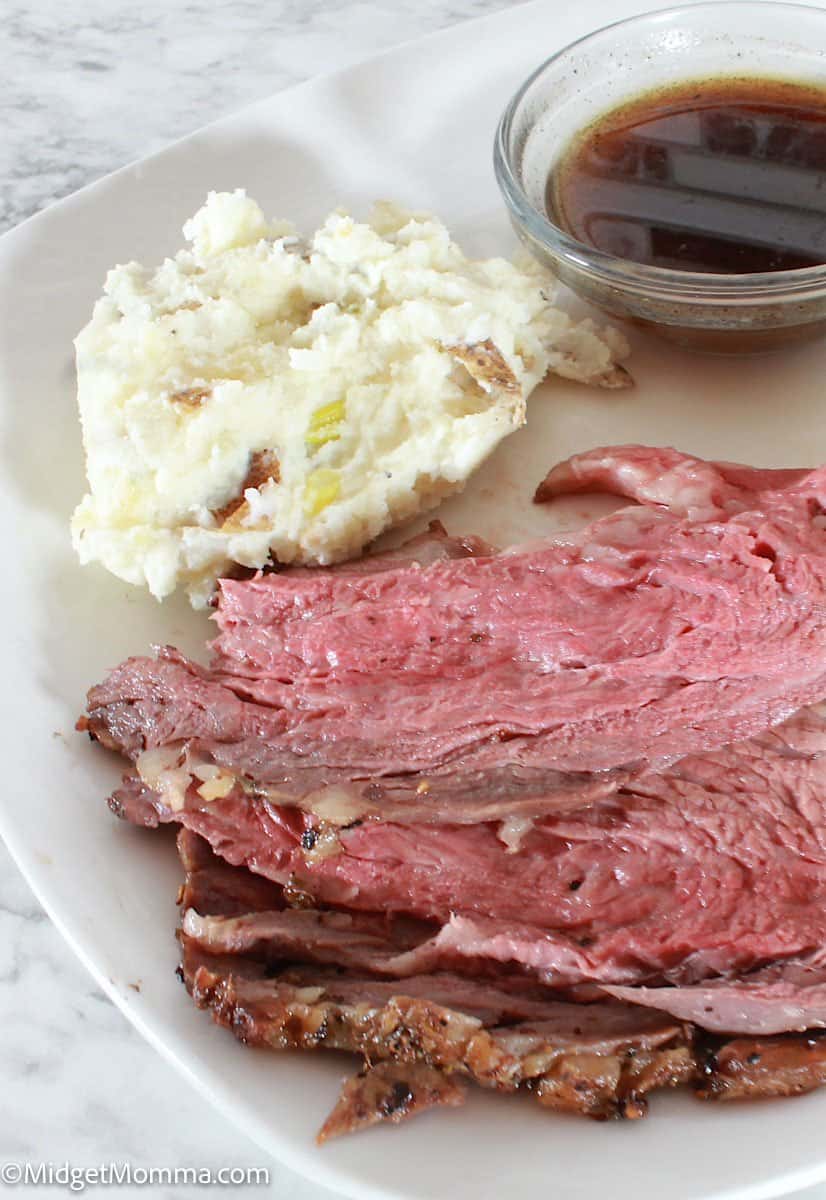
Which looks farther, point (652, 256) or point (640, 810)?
point (652, 256)

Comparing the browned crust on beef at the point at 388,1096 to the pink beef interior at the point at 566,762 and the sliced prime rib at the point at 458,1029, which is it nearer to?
the sliced prime rib at the point at 458,1029

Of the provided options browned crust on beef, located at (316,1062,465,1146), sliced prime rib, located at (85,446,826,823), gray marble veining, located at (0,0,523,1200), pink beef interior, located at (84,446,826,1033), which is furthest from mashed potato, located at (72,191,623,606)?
gray marble veining, located at (0,0,523,1200)

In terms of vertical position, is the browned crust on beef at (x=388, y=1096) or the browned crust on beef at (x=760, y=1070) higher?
the browned crust on beef at (x=388, y=1096)

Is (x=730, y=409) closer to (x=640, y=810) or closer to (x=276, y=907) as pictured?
(x=640, y=810)

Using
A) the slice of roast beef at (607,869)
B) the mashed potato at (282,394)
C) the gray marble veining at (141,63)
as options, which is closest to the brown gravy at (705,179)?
the mashed potato at (282,394)

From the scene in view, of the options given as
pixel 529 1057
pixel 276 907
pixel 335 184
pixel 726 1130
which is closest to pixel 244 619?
pixel 276 907

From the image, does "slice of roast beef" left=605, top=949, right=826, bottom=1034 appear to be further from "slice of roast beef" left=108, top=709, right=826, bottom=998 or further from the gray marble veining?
the gray marble veining

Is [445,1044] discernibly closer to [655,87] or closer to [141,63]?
[655,87]
